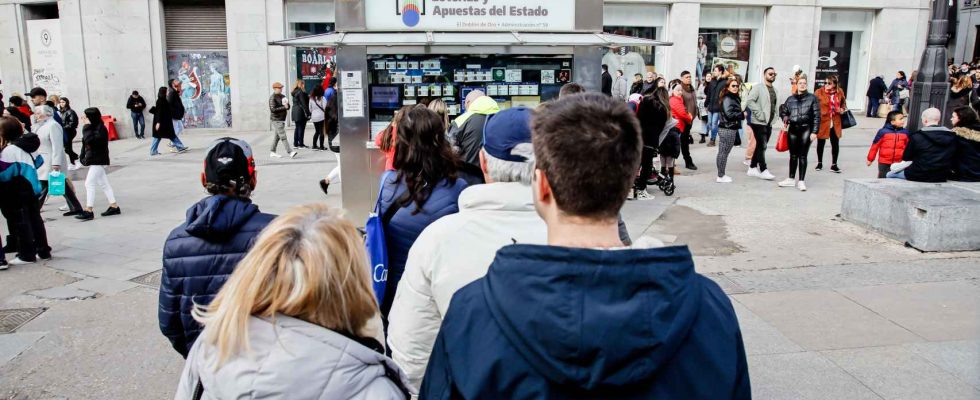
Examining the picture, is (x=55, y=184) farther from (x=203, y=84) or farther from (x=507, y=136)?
(x=203, y=84)

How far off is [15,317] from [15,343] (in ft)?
2.41

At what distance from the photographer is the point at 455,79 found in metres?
8.51

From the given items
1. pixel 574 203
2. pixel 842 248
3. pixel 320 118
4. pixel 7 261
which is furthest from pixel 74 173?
pixel 574 203

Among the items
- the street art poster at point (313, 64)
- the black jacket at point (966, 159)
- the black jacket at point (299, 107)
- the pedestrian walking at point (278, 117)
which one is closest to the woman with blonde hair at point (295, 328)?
the black jacket at point (966, 159)

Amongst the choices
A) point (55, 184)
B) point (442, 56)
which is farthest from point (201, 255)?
point (55, 184)

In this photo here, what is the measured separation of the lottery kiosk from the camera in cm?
791

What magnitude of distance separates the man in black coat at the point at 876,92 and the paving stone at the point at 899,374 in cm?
1959

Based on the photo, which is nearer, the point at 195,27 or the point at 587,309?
the point at 587,309

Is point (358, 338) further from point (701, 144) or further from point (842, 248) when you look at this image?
point (701, 144)

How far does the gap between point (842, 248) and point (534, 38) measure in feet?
13.1

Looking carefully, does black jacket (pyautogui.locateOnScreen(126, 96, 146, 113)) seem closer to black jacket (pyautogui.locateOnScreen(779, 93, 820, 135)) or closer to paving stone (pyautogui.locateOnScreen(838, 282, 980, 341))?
A: black jacket (pyautogui.locateOnScreen(779, 93, 820, 135))

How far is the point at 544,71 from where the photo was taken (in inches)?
342

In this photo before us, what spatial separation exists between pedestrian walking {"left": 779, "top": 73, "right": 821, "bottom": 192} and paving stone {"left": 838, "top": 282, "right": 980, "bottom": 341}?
14.8 feet

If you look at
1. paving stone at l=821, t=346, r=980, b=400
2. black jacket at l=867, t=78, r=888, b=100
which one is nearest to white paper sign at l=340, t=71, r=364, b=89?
paving stone at l=821, t=346, r=980, b=400
